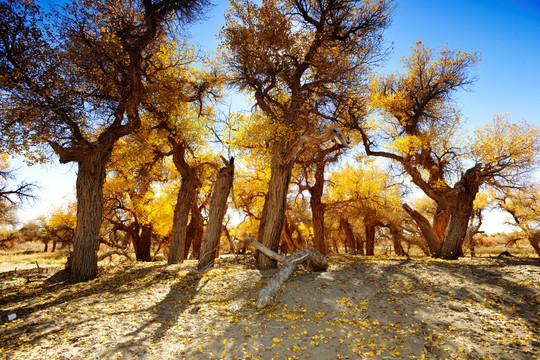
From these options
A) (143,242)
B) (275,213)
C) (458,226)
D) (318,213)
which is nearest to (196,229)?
(143,242)

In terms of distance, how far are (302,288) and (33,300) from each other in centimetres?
649

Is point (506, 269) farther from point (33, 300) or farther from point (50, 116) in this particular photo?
point (50, 116)

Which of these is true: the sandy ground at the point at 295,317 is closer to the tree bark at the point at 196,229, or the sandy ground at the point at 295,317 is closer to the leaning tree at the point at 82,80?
the leaning tree at the point at 82,80

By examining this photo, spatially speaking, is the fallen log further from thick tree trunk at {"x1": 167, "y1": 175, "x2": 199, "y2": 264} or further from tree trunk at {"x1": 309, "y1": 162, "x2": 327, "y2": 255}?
tree trunk at {"x1": 309, "y1": 162, "x2": 327, "y2": 255}

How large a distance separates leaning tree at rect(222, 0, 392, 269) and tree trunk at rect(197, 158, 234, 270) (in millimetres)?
1575

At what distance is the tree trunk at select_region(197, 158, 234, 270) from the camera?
358 inches

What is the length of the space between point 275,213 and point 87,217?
5689 millimetres

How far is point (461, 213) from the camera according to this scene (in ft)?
35.1

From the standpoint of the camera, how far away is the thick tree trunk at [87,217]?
314 inches

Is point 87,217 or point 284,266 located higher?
point 87,217

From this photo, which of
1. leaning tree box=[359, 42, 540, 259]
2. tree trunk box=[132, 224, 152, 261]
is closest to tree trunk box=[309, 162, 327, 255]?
leaning tree box=[359, 42, 540, 259]

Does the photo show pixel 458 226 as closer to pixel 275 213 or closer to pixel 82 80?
pixel 275 213

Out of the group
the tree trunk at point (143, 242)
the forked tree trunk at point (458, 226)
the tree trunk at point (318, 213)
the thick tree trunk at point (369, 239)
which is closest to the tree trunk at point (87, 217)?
the tree trunk at point (143, 242)

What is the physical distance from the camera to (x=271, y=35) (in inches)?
364
